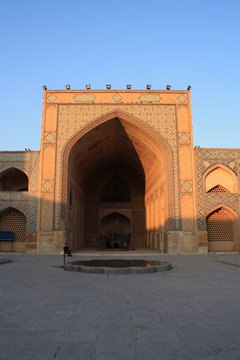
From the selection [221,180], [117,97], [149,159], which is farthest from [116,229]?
[117,97]

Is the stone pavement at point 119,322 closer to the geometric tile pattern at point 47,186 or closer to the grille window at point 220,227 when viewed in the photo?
the geometric tile pattern at point 47,186

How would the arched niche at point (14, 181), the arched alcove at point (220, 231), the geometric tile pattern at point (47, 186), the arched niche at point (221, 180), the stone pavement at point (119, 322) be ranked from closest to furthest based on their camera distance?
1. the stone pavement at point (119, 322)
2. the geometric tile pattern at point (47, 186)
3. the arched niche at point (221, 180)
4. the arched alcove at point (220, 231)
5. the arched niche at point (14, 181)

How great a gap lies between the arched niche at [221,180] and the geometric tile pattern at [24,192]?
27.8 ft

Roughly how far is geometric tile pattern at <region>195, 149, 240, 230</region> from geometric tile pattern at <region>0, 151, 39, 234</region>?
25.7 ft

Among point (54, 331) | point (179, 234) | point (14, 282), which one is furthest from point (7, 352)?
point (179, 234)

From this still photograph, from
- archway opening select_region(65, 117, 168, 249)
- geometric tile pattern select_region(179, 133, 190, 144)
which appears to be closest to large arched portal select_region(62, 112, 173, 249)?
archway opening select_region(65, 117, 168, 249)

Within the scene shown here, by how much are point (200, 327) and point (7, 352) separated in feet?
5.24

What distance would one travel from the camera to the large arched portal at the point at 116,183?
16609 mm

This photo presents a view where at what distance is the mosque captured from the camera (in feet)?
49.0

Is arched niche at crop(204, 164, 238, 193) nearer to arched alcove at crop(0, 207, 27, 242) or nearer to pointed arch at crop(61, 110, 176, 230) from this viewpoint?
pointed arch at crop(61, 110, 176, 230)

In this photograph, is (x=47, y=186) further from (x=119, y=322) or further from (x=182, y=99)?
(x=119, y=322)

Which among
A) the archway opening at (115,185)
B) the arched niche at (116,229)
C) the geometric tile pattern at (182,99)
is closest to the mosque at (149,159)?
the geometric tile pattern at (182,99)

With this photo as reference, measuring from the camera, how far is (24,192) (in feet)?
50.9

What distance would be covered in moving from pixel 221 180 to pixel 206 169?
130 centimetres
